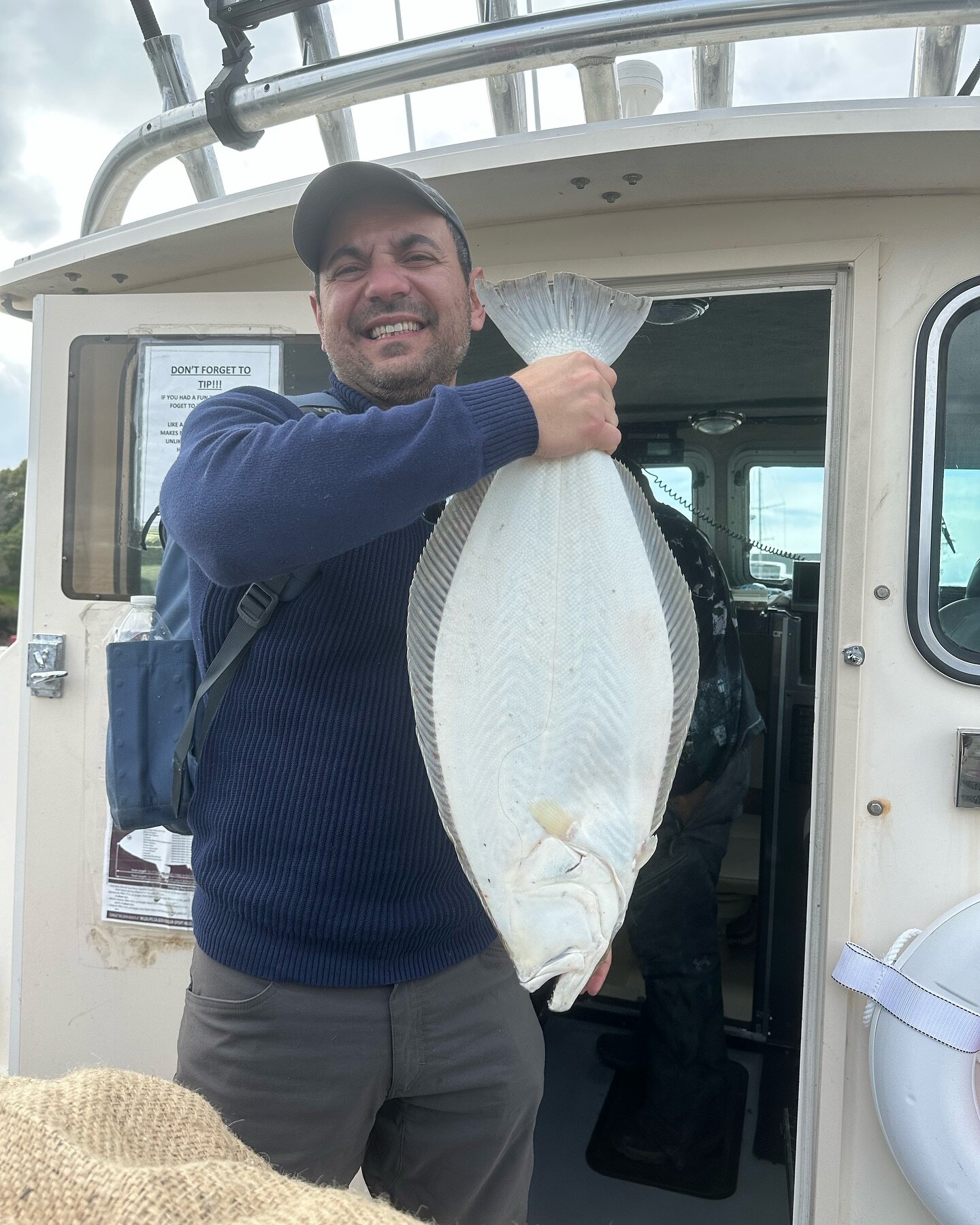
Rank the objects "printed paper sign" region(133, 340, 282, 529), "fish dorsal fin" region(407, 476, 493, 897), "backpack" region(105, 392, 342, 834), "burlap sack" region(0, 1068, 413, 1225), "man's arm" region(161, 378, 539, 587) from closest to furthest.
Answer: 1. "burlap sack" region(0, 1068, 413, 1225)
2. "man's arm" region(161, 378, 539, 587)
3. "fish dorsal fin" region(407, 476, 493, 897)
4. "backpack" region(105, 392, 342, 834)
5. "printed paper sign" region(133, 340, 282, 529)

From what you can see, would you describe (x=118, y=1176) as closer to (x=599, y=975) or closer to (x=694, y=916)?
(x=599, y=975)

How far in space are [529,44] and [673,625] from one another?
1614mm

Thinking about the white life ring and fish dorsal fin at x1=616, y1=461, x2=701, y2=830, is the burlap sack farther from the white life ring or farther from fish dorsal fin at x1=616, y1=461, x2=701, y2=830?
the white life ring

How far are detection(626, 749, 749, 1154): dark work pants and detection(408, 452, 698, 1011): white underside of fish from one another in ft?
5.77

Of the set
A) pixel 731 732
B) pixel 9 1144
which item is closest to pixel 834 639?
pixel 731 732

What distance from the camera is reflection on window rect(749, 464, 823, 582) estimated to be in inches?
178

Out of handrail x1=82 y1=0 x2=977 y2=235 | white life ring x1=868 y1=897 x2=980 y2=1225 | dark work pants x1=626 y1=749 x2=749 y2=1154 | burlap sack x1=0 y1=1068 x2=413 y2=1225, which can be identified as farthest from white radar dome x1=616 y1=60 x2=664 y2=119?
burlap sack x1=0 y1=1068 x2=413 y2=1225

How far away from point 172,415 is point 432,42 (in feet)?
3.75

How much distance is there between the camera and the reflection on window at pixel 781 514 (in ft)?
14.9

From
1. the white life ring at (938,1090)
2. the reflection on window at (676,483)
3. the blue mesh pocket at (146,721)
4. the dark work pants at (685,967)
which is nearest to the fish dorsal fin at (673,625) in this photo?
the blue mesh pocket at (146,721)

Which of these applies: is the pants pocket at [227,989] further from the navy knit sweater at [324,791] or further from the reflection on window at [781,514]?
the reflection on window at [781,514]

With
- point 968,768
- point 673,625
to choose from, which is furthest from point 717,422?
point 673,625

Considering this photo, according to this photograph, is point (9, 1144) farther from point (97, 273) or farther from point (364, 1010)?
point (97, 273)

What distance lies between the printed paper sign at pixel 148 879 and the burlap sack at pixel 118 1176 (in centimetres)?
163
